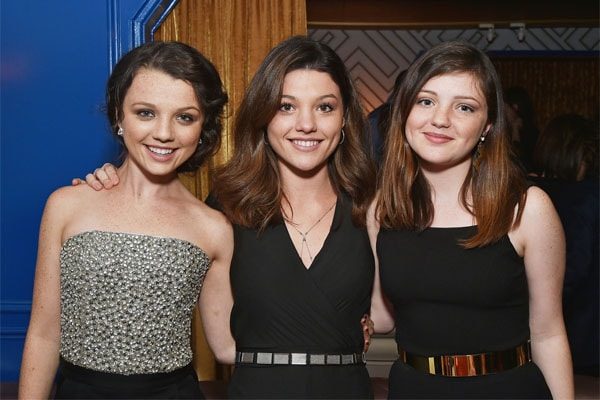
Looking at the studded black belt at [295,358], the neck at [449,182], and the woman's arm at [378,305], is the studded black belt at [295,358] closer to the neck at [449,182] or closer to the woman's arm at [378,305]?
the woman's arm at [378,305]

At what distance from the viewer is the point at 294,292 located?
2275mm

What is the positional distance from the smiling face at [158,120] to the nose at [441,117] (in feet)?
2.19

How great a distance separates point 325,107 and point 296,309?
611mm

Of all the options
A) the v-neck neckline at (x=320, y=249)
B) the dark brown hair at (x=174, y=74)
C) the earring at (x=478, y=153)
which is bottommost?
the v-neck neckline at (x=320, y=249)

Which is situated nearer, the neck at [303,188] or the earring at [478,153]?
the earring at [478,153]

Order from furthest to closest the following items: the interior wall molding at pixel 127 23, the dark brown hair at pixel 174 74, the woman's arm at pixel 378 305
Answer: the interior wall molding at pixel 127 23 → the woman's arm at pixel 378 305 → the dark brown hair at pixel 174 74

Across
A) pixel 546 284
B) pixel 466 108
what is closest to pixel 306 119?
pixel 466 108

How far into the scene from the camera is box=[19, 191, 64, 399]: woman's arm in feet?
7.04

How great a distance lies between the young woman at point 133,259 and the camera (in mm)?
2084

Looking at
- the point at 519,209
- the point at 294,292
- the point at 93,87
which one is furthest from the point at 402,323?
the point at 93,87

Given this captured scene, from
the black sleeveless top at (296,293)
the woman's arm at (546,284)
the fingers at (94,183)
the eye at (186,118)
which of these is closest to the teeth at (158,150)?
the eye at (186,118)

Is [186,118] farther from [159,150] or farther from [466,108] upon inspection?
[466,108]

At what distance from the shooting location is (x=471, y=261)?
2176 mm

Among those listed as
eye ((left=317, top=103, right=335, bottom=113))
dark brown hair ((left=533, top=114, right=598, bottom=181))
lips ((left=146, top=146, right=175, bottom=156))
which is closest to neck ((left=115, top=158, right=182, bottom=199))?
lips ((left=146, top=146, right=175, bottom=156))
